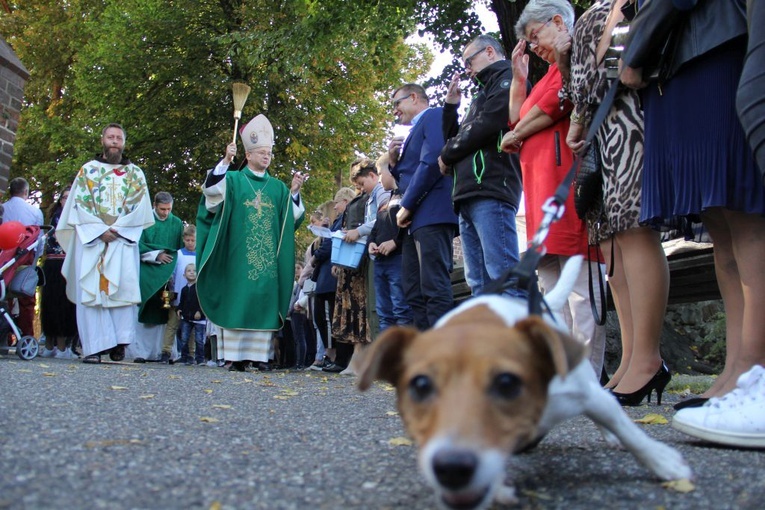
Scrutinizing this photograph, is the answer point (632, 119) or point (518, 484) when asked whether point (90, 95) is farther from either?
point (518, 484)

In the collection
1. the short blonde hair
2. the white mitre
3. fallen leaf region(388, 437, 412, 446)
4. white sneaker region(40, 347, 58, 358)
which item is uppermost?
the white mitre

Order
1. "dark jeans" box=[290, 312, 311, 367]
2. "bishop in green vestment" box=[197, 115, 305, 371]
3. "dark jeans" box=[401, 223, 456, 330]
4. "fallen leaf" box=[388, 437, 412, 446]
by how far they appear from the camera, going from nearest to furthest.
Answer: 1. "fallen leaf" box=[388, 437, 412, 446]
2. "dark jeans" box=[401, 223, 456, 330]
3. "bishop in green vestment" box=[197, 115, 305, 371]
4. "dark jeans" box=[290, 312, 311, 367]

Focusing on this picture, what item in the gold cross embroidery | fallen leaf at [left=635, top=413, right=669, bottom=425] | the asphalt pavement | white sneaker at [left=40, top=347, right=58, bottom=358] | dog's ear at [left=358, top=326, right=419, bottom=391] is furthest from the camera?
white sneaker at [left=40, top=347, right=58, bottom=358]

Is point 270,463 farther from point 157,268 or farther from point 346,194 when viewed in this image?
point 157,268

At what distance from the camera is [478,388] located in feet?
5.46

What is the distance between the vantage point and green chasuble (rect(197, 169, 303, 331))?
8477mm

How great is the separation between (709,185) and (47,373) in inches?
199

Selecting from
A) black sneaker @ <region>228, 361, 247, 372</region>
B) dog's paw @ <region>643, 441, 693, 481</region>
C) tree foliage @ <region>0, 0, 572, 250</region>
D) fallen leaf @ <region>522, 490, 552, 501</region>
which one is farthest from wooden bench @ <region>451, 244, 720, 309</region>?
tree foliage @ <region>0, 0, 572, 250</region>

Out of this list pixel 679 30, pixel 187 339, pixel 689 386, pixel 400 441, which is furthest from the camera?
pixel 187 339

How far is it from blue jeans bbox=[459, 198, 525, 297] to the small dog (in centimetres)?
270

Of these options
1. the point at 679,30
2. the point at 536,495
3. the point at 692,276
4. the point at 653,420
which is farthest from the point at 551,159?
the point at 536,495

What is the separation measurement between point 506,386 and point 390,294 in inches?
230

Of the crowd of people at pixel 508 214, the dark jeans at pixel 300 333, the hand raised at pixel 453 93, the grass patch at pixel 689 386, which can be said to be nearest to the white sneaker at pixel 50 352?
the crowd of people at pixel 508 214

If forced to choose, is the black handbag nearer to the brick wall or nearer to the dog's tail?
the dog's tail
